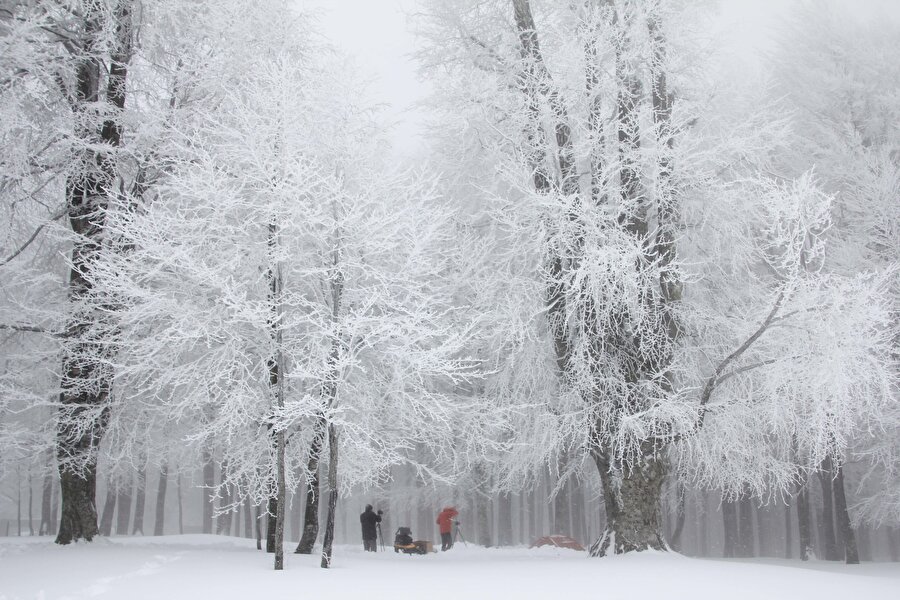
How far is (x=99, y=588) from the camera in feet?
23.9

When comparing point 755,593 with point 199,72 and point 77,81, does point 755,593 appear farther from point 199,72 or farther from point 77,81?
point 77,81

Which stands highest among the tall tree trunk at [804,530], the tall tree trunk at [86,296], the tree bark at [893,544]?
the tall tree trunk at [86,296]

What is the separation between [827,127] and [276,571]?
18.5 m

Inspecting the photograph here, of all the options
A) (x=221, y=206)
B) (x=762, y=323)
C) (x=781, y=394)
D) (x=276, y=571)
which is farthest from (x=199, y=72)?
(x=781, y=394)

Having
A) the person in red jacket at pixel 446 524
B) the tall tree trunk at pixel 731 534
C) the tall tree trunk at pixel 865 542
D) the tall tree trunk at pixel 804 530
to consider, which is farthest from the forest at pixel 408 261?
the tall tree trunk at pixel 865 542

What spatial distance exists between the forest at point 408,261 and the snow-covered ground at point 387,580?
94cm

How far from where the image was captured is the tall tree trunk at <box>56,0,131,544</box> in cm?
1127

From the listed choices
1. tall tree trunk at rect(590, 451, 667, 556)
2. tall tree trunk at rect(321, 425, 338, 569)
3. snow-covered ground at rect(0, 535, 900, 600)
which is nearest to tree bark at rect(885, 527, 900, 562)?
tall tree trunk at rect(590, 451, 667, 556)

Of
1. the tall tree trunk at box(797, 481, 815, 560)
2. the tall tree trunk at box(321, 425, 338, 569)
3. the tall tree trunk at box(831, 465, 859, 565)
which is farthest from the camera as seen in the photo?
the tall tree trunk at box(797, 481, 815, 560)

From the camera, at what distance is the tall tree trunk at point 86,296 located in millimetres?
11273

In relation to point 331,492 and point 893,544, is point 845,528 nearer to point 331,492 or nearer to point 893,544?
point 331,492

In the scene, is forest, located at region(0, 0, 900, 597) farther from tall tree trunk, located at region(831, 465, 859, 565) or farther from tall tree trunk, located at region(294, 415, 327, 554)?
tall tree trunk, located at region(831, 465, 859, 565)

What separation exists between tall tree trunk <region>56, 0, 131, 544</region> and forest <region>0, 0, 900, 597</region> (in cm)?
7

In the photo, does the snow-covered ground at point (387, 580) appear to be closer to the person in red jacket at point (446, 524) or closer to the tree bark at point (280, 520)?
the tree bark at point (280, 520)
